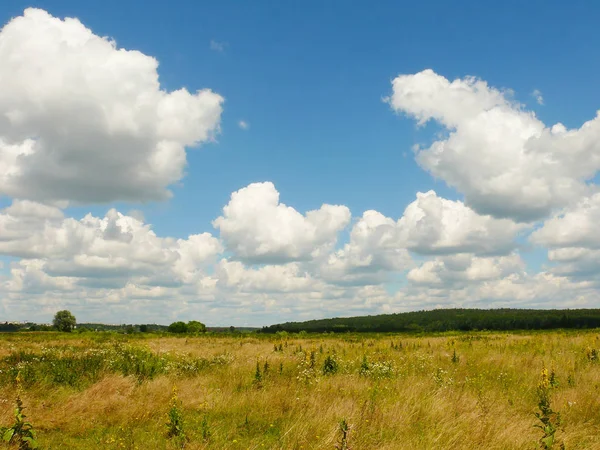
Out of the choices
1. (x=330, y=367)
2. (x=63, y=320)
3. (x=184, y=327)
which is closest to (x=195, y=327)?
(x=184, y=327)

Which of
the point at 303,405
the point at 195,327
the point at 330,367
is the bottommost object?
the point at 195,327

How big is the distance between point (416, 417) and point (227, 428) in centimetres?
358

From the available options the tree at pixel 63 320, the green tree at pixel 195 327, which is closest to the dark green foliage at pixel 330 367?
the green tree at pixel 195 327

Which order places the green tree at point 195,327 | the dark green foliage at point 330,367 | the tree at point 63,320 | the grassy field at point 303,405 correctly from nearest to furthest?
1. the grassy field at point 303,405
2. the dark green foliage at point 330,367
3. the green tree at point 195,327
4. the tree at point 63,320

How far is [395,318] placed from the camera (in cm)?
16375

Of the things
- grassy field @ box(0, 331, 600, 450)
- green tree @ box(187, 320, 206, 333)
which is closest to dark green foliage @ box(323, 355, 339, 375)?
grassy field @ box(0, 331, 600, 450)

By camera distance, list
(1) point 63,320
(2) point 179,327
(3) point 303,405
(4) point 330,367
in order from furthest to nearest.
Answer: (1) point 63,320 → (2) point 179,327 → (4) point 330,367 → (3) point 303,405

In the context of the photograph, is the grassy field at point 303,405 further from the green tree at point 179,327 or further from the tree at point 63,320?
the tree at point 63,320

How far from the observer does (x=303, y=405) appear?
879 cm

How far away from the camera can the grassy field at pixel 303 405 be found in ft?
21.8

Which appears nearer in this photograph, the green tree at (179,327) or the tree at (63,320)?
the green tree at (179,327)

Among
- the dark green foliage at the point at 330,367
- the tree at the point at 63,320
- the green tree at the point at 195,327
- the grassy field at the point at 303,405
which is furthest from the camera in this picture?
the tree at the point at 63,320

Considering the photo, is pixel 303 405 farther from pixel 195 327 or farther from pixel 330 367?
pixel 195 327

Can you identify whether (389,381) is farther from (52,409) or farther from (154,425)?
(52,409)
